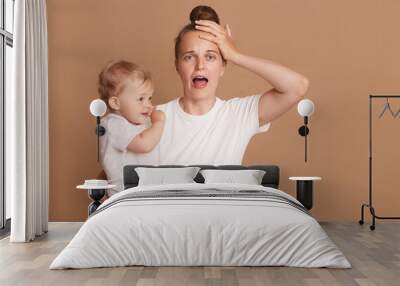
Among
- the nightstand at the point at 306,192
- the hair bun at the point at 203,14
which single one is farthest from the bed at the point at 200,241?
the hair bun at the point at 203,14

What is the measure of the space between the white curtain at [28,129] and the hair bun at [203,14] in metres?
1.91

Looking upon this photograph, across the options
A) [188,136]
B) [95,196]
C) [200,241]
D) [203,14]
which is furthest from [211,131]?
[200,241]

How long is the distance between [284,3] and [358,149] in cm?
207

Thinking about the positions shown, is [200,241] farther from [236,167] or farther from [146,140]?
[146,140]

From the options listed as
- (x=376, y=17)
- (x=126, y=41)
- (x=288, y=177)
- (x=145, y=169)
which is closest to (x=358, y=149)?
(x=288, y=177)

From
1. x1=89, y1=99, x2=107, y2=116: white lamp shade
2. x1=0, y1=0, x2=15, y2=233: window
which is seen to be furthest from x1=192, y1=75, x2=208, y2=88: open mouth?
x1=0, y1=0, x2=15, y2=233: window

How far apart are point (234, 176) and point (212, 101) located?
1126mm

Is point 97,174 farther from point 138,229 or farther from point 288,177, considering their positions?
point 138,229

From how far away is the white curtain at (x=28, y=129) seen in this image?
6.18m

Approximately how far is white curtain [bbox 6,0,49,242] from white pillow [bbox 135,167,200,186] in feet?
3.67

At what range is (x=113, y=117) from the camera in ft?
25.0

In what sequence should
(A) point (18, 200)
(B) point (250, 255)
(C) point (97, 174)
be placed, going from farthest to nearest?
(C) point (97, 174)
(A) point (18, 200)
(B) point (250, 255)

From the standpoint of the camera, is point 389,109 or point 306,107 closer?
point 306,107

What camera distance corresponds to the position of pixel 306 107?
7.40 meters
